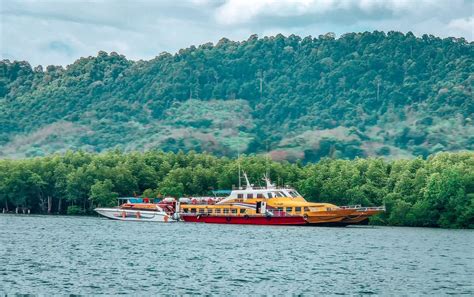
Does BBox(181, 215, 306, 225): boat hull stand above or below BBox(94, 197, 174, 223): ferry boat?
below

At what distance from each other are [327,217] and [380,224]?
95.1 ft

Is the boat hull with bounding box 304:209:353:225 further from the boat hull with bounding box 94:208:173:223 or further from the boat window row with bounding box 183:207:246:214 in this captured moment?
the boat hull with bounding box 94:208:173:223

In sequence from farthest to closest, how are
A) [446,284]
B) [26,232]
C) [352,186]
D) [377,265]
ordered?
1. [352,186]
2. [26,232]
3. [377,265]
4. [446,284]

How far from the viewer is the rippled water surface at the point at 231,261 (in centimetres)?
7862

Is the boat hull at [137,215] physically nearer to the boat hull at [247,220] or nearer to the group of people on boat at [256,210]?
the group of people on boat at [256,210]

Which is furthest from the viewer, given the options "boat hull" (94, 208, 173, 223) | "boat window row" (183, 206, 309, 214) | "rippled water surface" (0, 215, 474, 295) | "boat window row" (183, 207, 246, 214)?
"boat hull" (94, 208, 173, 223)

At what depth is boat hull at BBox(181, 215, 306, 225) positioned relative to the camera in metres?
162

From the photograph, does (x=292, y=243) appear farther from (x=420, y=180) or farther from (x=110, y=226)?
(x=420, y=180)

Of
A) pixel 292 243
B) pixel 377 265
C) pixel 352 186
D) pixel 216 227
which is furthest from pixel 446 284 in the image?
pixel 352 186

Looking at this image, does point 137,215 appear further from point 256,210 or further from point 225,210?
point 256,210

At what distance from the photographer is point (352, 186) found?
A: 198 m

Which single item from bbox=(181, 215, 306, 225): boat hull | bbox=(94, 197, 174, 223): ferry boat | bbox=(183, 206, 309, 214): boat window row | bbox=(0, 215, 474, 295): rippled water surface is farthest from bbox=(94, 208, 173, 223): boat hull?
bbox=(0, 215, 474, 295): rippled water surface

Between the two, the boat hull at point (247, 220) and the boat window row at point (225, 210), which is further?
the boat window row at point (225, 210)

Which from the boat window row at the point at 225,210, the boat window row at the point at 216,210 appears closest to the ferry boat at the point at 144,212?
the boat window row at the point at 225,210
